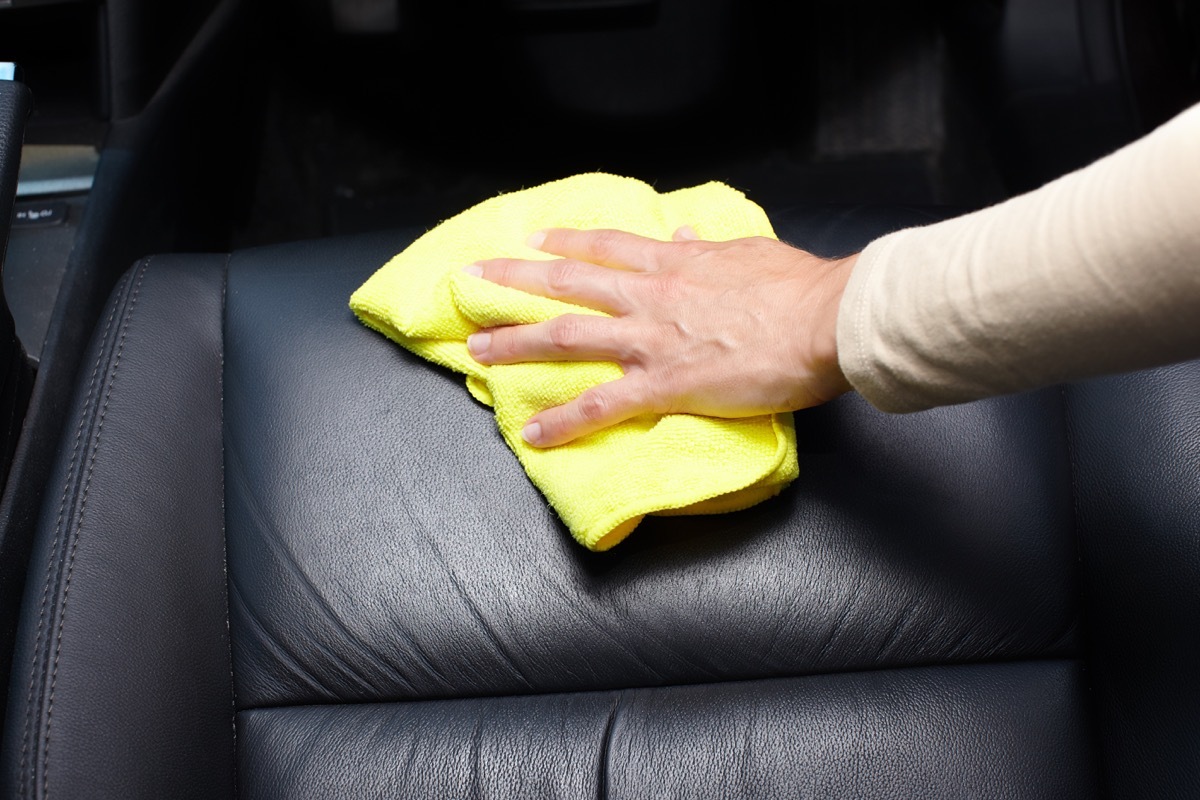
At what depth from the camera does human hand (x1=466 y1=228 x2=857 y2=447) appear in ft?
2.15

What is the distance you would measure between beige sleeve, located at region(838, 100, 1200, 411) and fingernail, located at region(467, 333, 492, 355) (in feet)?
0.84

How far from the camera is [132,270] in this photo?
31.6 inches

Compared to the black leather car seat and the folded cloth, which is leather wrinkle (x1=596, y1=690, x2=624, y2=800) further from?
the folded cloth

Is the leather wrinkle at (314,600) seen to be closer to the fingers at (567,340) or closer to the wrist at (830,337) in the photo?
the fingers at (567,340)

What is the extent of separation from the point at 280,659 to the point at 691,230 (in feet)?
1.41

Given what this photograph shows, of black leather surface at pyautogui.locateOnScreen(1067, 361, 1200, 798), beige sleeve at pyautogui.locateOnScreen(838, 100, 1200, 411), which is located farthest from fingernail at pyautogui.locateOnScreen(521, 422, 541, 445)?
black leather surface at pyautogui.locateOnScreen(1067, 361, 1200, 798)

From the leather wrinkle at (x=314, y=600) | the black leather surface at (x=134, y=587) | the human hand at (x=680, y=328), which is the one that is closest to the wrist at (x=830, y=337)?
the human hand at (x=680, y=328)

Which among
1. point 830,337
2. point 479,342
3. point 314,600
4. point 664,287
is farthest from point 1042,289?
point 314,600

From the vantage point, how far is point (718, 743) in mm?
662

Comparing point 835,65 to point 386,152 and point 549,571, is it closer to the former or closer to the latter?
point 386,152

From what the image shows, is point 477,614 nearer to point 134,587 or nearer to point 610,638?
point 610,638

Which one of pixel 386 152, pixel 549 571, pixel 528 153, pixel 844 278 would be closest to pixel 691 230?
pixel 844 278

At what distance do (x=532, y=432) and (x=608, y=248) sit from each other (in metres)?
0.15

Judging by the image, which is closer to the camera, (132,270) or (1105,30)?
(132,270)
